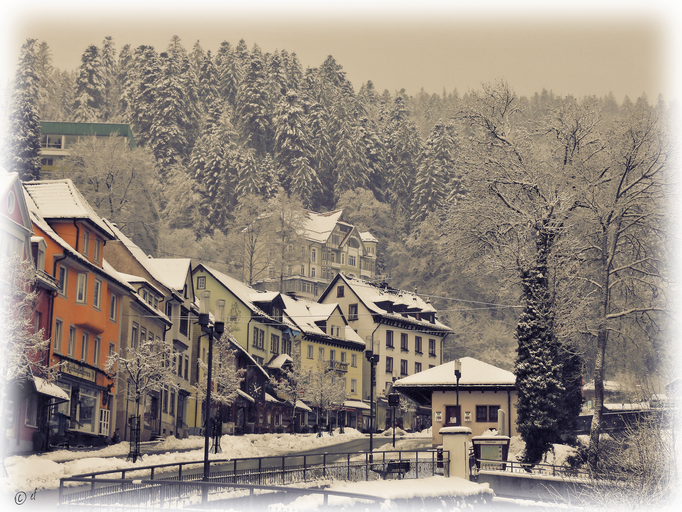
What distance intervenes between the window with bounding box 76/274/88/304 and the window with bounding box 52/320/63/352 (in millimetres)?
2365

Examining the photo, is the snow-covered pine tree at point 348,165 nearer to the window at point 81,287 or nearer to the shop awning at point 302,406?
the shop awning at point 302,406

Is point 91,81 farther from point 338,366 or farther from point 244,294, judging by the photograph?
point 338,366

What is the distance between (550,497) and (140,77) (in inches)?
4671

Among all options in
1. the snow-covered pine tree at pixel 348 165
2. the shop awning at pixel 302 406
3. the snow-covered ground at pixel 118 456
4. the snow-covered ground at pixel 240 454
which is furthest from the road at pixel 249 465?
the snow-covered pine tree at pixel 348 165

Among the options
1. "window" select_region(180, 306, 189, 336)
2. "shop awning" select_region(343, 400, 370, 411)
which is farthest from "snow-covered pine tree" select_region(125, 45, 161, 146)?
"window" select_region(180, 306, 189, 336)

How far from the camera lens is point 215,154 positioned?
123 meters

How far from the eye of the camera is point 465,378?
46.8 metres

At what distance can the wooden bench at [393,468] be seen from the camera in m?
29.8

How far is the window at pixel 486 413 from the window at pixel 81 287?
72.3 feet

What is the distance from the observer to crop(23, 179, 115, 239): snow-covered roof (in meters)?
42.7

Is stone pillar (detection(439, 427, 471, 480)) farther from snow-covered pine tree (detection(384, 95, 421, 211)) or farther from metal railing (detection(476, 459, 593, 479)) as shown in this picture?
snow-covered pine tree (detection(384, 95, 421, 211))

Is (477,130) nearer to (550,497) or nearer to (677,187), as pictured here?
(677,187)

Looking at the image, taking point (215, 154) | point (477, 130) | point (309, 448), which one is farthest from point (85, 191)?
point (477, 130)

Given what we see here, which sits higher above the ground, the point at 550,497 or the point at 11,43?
the point at 11,43
